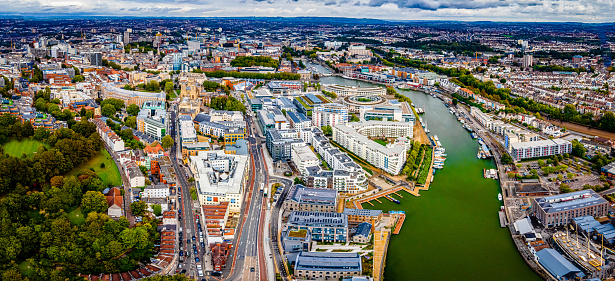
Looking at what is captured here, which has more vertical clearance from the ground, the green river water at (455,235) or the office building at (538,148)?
the office building at (538,148)

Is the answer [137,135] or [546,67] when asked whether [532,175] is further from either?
[546,67]

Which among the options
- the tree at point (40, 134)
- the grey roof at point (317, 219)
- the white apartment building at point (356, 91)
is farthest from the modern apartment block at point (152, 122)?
the white apartment building at point (356, 91)

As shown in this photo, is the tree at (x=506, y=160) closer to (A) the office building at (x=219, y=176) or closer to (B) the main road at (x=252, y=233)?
(B) the main road at (x=252, y=233)

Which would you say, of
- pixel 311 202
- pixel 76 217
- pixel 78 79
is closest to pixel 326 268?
pixel 311 202

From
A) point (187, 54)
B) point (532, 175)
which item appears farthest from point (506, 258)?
point (187, 54)

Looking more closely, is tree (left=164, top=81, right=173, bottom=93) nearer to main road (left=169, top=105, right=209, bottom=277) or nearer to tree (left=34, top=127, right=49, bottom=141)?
main road (left=169, top=105, right=209, bottom=277)

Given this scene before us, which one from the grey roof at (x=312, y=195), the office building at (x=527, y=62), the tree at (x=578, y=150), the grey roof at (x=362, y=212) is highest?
the office building at (x=527, y=62)

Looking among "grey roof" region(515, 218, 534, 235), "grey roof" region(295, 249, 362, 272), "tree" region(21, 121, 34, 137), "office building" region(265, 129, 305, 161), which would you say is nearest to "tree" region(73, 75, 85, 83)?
"tree" region(21, 121, 34, 137)
